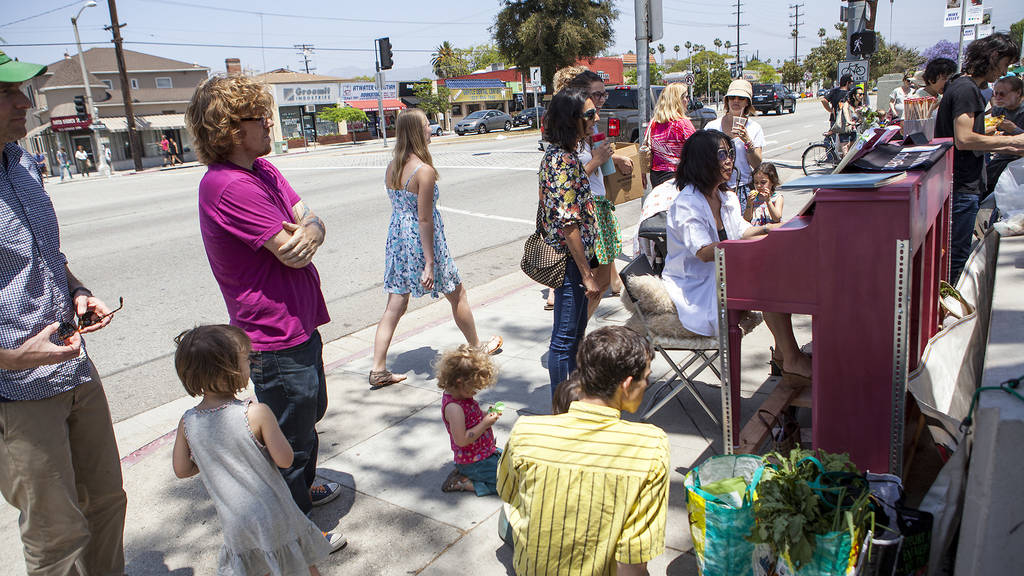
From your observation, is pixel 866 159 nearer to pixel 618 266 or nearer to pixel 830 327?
pixel 830 327

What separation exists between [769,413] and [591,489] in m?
1.37

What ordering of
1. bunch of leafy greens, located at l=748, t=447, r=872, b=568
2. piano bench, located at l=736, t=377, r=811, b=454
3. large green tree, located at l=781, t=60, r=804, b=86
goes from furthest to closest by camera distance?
large green tree, located at l=781, t=60, r=804, b=86, piano bench, located at l=736, t=377, r=811, b=454, bunch of leafy greens, located at l=748, t=447, r=872, b=568

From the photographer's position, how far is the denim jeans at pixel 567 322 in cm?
374

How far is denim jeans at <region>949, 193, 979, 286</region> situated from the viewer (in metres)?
4.90

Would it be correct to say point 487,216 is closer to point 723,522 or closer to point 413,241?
point 413,241

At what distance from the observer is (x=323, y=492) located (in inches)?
134

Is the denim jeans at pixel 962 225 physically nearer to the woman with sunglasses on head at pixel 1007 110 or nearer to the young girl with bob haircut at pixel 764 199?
the woman with sunglasses on head at pixel 1007 110

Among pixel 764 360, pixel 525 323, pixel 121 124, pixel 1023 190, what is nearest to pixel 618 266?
pixel 525 323

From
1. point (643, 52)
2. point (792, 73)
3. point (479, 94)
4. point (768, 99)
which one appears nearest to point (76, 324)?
point (643, 52)

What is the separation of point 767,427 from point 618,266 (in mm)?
4374

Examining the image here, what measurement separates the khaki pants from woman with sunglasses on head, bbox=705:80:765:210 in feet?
16.5

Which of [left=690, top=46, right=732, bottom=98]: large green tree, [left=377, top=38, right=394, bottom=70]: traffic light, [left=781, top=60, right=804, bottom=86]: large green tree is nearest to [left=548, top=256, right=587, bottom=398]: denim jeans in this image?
[left=377, top=38, right=394, bottom=70]: traffic light

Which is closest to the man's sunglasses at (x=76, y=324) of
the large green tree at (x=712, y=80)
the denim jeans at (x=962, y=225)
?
the denim jeans at (x=962, y=225)

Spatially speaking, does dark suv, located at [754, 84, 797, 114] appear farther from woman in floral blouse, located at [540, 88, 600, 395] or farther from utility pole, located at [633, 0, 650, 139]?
woman in floral blouse, located at [540, 88, 600, 395]
